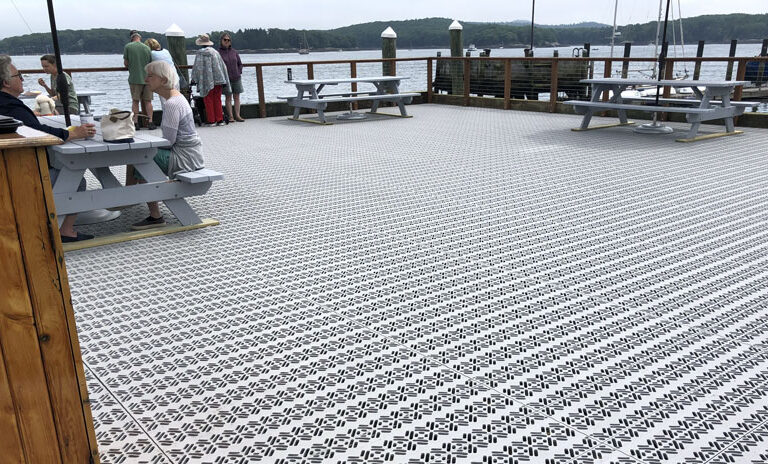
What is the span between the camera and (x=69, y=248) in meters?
4.09

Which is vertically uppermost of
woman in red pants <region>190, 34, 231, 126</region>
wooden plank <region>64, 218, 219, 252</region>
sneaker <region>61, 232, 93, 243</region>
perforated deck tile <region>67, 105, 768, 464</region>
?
woman in red pants <region>190, 34, 231, 126</region>

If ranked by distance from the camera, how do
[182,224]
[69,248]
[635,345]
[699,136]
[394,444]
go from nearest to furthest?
1. [394,444]
2. [635,345]
3. [69,248]
4. [182,224]
5. [699,136]

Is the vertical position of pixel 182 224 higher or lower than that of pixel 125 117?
lower

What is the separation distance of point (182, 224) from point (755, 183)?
475 cm

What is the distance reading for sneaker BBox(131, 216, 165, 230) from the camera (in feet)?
15.0

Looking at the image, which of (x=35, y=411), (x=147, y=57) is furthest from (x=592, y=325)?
(x=147, y=57)

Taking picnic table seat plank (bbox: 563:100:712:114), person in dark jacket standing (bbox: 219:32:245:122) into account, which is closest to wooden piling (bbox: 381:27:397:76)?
person in dark jacket standing (bbox: 219:32:245:122)

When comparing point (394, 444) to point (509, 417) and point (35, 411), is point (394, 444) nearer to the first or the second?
point (509, 417)

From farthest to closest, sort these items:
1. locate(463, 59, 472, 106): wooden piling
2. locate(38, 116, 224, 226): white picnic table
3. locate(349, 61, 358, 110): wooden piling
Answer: locate(463, 59, 472, 106): wooden piling, locate(349, 61, 358, 110): wooden piling, locate(38, 116, 224, 226): white picnic table

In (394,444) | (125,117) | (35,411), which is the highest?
(125,117)

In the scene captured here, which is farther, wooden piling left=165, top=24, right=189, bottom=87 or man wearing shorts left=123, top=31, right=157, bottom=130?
wooden piling left=165, top=24, right=189, bottom=87

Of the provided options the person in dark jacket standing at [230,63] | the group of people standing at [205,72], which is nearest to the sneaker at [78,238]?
the group of people standing at [205,72]

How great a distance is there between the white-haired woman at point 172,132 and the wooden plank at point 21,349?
116 inches

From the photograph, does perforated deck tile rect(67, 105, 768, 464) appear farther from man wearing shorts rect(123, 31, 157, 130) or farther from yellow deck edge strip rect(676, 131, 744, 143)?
man wearing shorts rect(123, 31, 157, 130)
